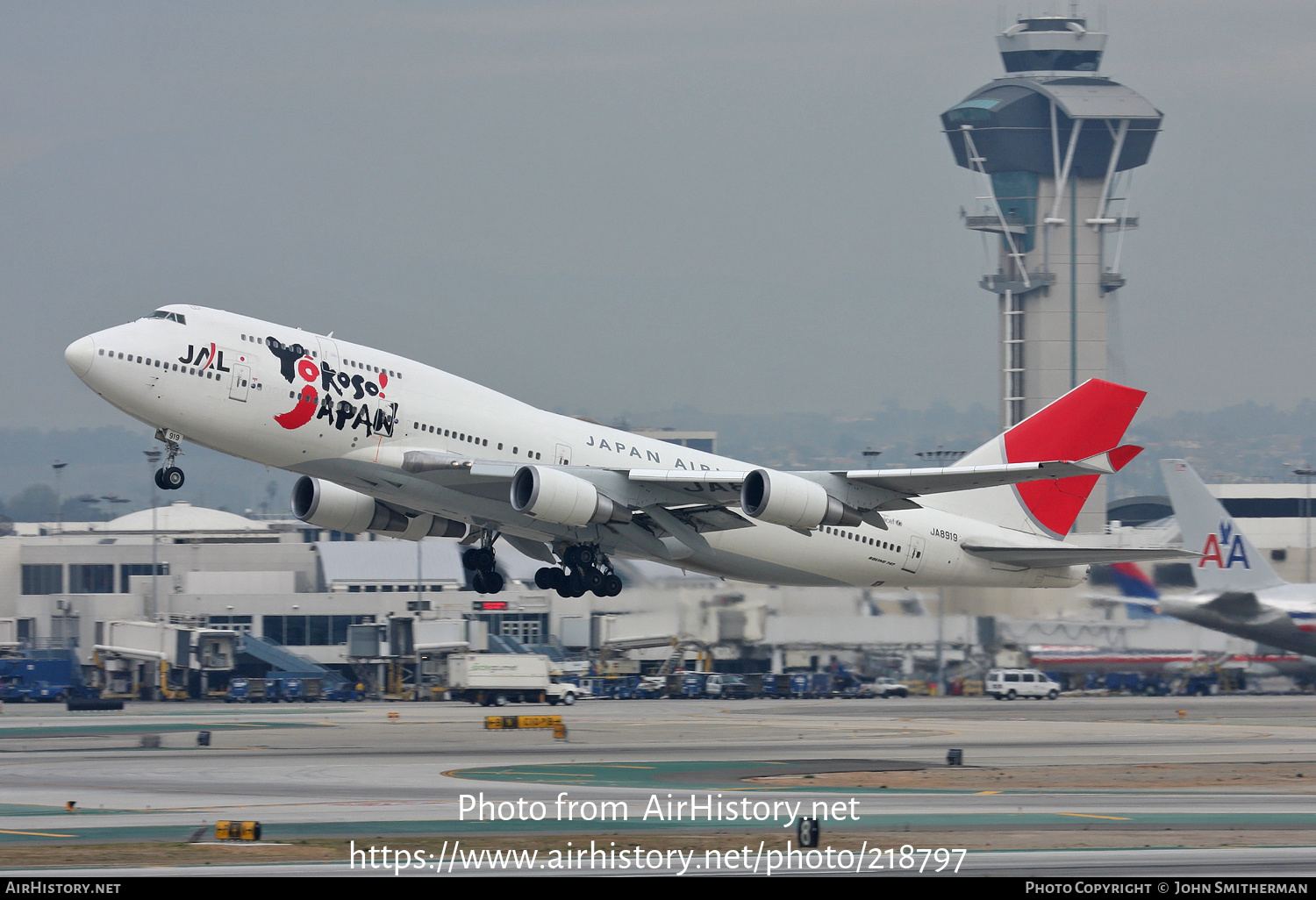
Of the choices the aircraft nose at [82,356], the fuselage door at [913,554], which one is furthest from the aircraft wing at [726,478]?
the aircraft nose at [82,356]

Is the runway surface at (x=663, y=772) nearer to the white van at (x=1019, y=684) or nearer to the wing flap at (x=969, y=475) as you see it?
the white van at (x=1019, y=684)

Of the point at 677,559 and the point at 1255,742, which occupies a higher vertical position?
the point at 677,559

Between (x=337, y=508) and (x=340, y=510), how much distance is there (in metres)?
0.10

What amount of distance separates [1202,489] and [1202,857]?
4074 cm

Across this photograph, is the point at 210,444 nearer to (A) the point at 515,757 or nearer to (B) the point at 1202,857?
(A) the point at 515,757

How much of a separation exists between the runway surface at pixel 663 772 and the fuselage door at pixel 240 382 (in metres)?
8.39

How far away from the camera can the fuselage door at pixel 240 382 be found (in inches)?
1325

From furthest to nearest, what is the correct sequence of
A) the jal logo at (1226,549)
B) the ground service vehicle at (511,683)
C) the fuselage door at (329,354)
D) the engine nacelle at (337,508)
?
the ground service vehicle at (511,683) → the jal logo at (1226,549) → the engine nacelle at (337,508) → the fuselage door at (329,354)

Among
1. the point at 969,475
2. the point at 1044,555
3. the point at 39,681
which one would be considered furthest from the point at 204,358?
the point at 39,681

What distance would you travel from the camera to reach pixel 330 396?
3447 cm

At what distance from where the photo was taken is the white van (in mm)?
55000

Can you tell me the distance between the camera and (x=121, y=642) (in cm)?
7325
